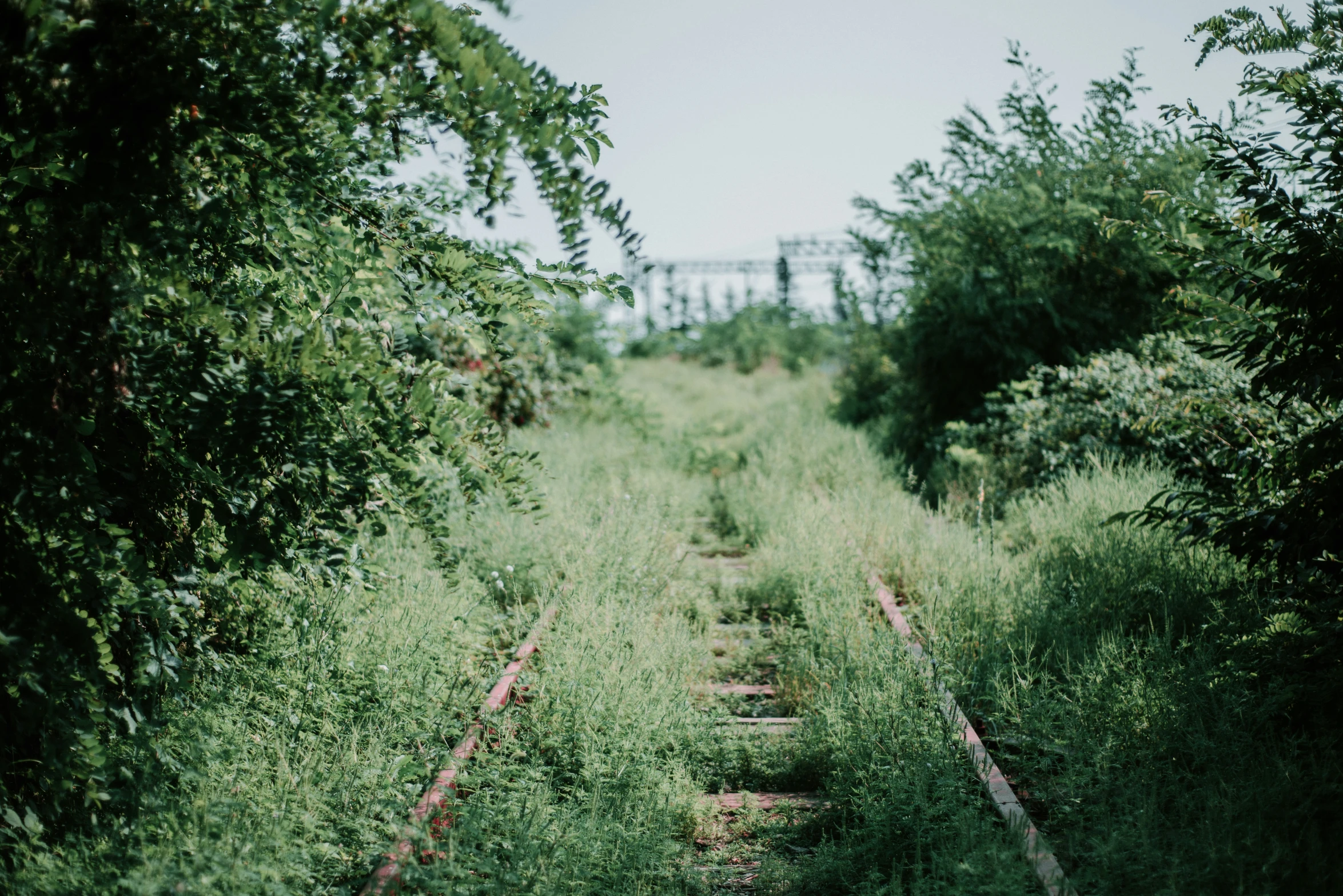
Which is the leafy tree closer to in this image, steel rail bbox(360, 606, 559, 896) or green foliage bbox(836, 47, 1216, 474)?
steel rail bbox(360, 606, 559, 896)

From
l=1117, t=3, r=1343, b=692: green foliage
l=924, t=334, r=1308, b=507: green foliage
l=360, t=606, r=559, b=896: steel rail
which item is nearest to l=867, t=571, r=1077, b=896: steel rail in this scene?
l=1117, t=3, r=1343, b=692: green foliage

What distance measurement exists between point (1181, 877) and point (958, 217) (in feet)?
33.4

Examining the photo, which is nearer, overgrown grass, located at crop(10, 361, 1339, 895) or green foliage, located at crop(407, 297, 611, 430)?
overgrown grass, located at crop(10, 361, 1339, 895)

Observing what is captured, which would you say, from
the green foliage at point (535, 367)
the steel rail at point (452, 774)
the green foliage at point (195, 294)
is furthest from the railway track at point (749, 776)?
the green foliage at point (535, 367)

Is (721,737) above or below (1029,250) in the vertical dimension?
below

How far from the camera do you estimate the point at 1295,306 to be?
10.4 ft

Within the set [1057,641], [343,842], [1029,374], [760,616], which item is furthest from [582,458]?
[343,842]

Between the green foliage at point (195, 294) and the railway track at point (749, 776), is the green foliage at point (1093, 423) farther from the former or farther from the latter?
the green foliage at point (195, 294)

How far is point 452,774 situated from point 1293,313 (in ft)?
12.8

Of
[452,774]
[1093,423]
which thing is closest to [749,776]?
[452,774]

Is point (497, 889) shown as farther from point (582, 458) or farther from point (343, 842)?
point (582, 458)

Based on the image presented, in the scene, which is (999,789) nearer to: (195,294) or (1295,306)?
(1295,306)

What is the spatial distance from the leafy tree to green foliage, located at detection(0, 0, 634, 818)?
8.91ft

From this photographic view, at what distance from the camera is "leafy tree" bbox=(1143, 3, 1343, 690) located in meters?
3.16
